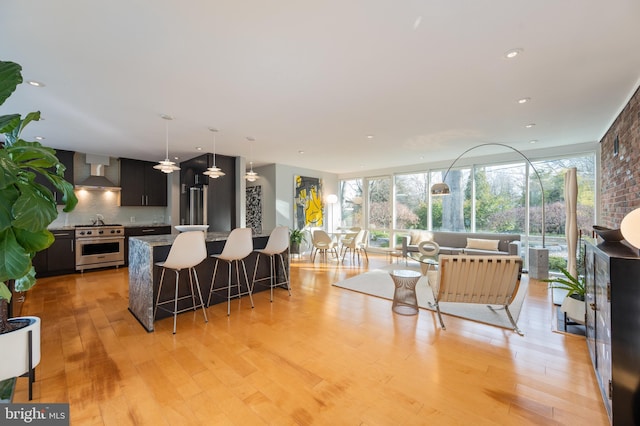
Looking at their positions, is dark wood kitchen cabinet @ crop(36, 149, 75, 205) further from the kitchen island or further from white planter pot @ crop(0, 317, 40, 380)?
white planter pot @ crop(0, 317, 40, 380)

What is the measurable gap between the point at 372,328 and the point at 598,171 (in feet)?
17.9

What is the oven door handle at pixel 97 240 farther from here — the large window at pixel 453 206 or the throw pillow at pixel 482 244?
the throw pillow at pixel 482 244

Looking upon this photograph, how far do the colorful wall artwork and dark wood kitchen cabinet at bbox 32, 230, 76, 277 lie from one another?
4.93m

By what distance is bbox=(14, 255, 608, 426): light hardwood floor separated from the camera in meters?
1.76

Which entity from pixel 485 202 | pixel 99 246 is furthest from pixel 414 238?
pixel 99 246

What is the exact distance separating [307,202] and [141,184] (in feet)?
14.1

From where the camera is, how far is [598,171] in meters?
5.01

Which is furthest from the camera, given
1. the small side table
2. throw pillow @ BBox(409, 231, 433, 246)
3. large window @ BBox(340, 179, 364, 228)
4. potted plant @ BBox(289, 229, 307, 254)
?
large window @ BBox(340, 179, 364, 228)

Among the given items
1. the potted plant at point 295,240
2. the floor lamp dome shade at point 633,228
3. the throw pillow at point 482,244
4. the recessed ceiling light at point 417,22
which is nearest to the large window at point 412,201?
the throw pillow at point 482,244

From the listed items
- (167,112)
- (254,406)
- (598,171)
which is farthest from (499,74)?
(598,171)

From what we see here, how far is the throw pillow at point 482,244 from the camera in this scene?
222 inches

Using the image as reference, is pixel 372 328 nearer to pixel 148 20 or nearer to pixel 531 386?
pixel 531 386

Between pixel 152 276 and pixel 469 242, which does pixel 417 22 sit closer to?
pixel 152 276

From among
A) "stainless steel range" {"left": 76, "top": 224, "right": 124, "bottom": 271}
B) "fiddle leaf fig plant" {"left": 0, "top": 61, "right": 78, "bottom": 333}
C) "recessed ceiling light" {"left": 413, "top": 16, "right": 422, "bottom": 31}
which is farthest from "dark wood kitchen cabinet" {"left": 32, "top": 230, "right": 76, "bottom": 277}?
"recessed ceiling light" {"left": 413, "top": 16, "right": 422, "bottom": 31}
